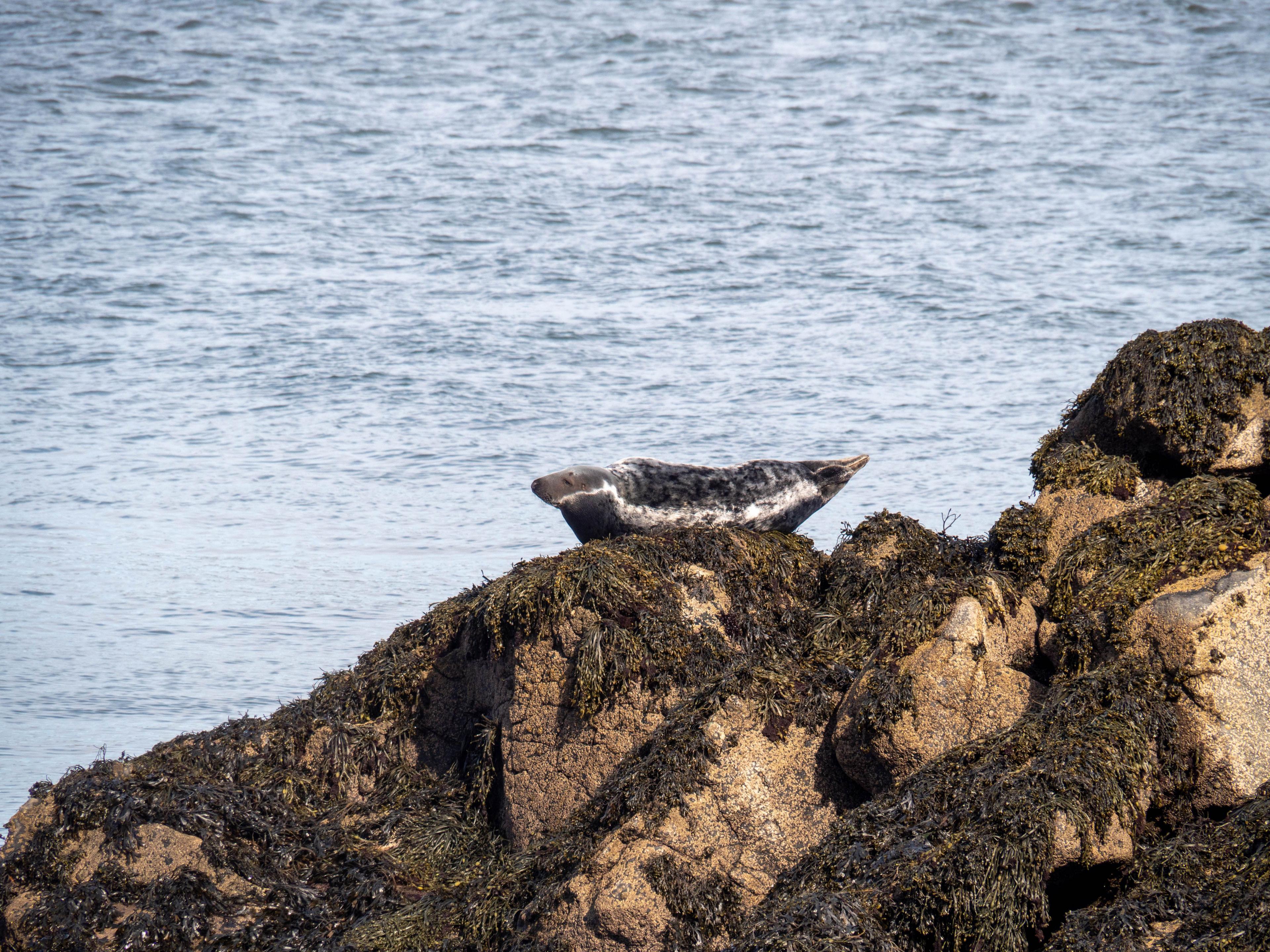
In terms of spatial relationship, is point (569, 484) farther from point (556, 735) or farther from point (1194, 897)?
point (1194, 897)

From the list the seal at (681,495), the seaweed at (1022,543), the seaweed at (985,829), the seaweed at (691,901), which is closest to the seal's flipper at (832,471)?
the seal at (681,495)

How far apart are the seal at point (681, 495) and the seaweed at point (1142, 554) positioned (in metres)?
1.43

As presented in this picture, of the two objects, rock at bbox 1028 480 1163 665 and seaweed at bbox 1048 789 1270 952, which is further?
rock at bbox 1028 480 1163 665

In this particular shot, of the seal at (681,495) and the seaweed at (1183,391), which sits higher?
the seaweed at (1183,391)

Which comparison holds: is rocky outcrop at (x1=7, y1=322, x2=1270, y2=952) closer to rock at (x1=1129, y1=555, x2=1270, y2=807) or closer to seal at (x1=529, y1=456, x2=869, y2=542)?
Answer: rock at (x1=1129, y1=555, x2=1270, y2=807)

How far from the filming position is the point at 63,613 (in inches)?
315

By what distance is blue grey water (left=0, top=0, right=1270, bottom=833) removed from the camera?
8.69 metres

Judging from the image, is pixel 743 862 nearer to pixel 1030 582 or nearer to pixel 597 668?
pixel 597 668

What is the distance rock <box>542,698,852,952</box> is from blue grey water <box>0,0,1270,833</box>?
133 inches

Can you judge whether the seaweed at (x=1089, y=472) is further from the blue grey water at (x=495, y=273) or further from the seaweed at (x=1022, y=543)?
the blue grey water at (x=495, y=273)

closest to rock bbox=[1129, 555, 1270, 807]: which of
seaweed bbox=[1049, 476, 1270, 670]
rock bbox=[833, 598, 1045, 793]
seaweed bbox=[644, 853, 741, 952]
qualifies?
seaweed bbox=[1049, 476, 1270, 670]

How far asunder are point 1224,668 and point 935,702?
2.77ft

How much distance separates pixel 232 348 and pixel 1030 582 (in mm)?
10197

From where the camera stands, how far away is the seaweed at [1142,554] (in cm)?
399
